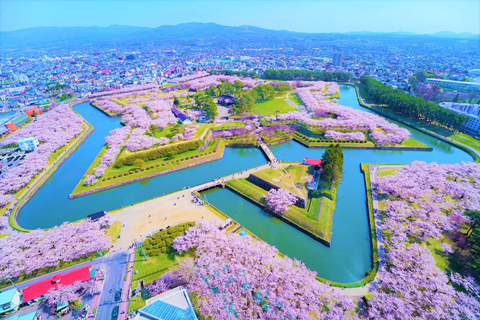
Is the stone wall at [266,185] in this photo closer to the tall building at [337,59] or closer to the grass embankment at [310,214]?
the grass embankment at [310,214]

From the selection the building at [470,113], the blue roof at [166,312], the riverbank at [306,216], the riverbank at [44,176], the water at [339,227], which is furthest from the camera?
the building at [470,113]

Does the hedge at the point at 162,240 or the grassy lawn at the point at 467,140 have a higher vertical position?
the grassy lawn at the point at 467,140

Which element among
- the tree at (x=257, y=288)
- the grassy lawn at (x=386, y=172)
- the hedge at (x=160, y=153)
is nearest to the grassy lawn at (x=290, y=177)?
the tree at (x=257, y=288)

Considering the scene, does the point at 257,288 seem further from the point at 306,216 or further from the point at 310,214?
the point at 310,214

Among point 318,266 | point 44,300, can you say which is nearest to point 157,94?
point 44,300

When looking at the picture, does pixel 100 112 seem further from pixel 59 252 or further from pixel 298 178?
pixel 298 178

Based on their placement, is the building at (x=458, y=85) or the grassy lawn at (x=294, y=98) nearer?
the grassy lawn at (x=294, y=98)
